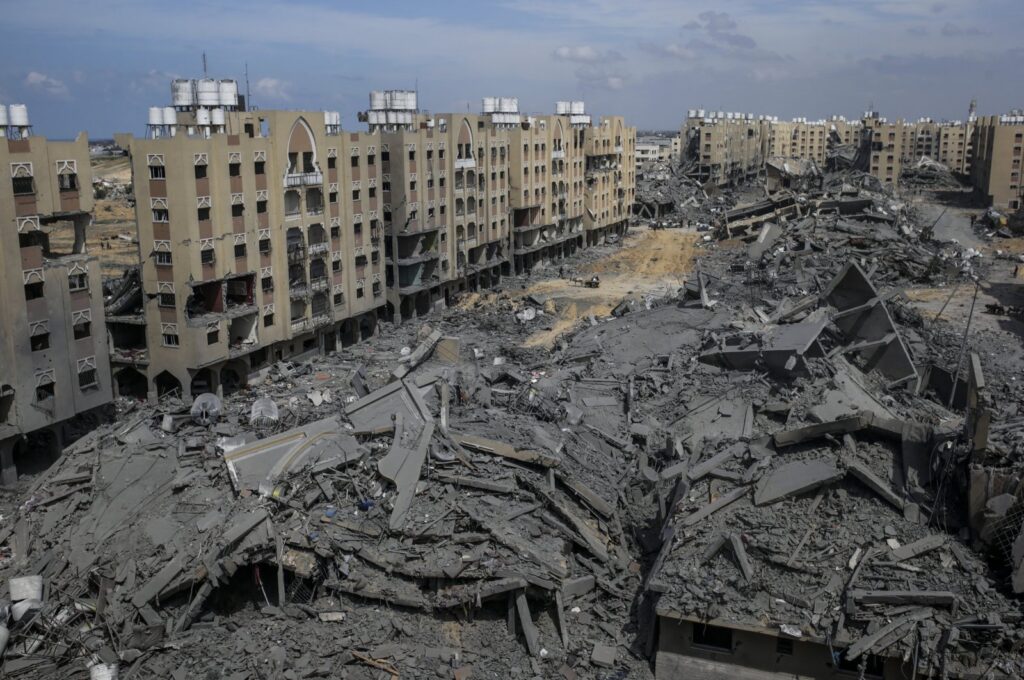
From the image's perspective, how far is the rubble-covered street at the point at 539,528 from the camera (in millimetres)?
20094

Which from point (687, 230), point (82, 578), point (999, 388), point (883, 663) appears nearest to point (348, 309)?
point (82, 578)

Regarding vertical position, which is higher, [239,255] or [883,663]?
[239,255]

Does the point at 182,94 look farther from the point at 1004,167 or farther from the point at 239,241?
the point at 1004,167

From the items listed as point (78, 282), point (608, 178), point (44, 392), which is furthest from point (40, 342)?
point (608, 178)

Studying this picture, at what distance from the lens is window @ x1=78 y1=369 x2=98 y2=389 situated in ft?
110

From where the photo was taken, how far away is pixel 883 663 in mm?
19109

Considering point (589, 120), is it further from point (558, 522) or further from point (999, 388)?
point (558, 522)

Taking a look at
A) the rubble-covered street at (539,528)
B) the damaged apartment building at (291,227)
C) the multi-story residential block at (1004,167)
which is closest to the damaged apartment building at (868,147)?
the multi-story residential block at (1004,167)

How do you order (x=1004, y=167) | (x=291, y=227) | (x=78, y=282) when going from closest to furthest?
(x=78, y=282), (x=291, y=227), (x=1004, y=167)

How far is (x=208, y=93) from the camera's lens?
1703 inches

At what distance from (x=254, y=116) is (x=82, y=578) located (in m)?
25.9

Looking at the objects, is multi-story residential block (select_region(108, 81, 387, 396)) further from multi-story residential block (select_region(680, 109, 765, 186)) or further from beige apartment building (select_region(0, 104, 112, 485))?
multi-story residential block (select_region(680, 109, 765, 186))

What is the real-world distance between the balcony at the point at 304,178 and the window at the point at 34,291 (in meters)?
12.9

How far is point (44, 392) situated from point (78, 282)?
416 centimetres
